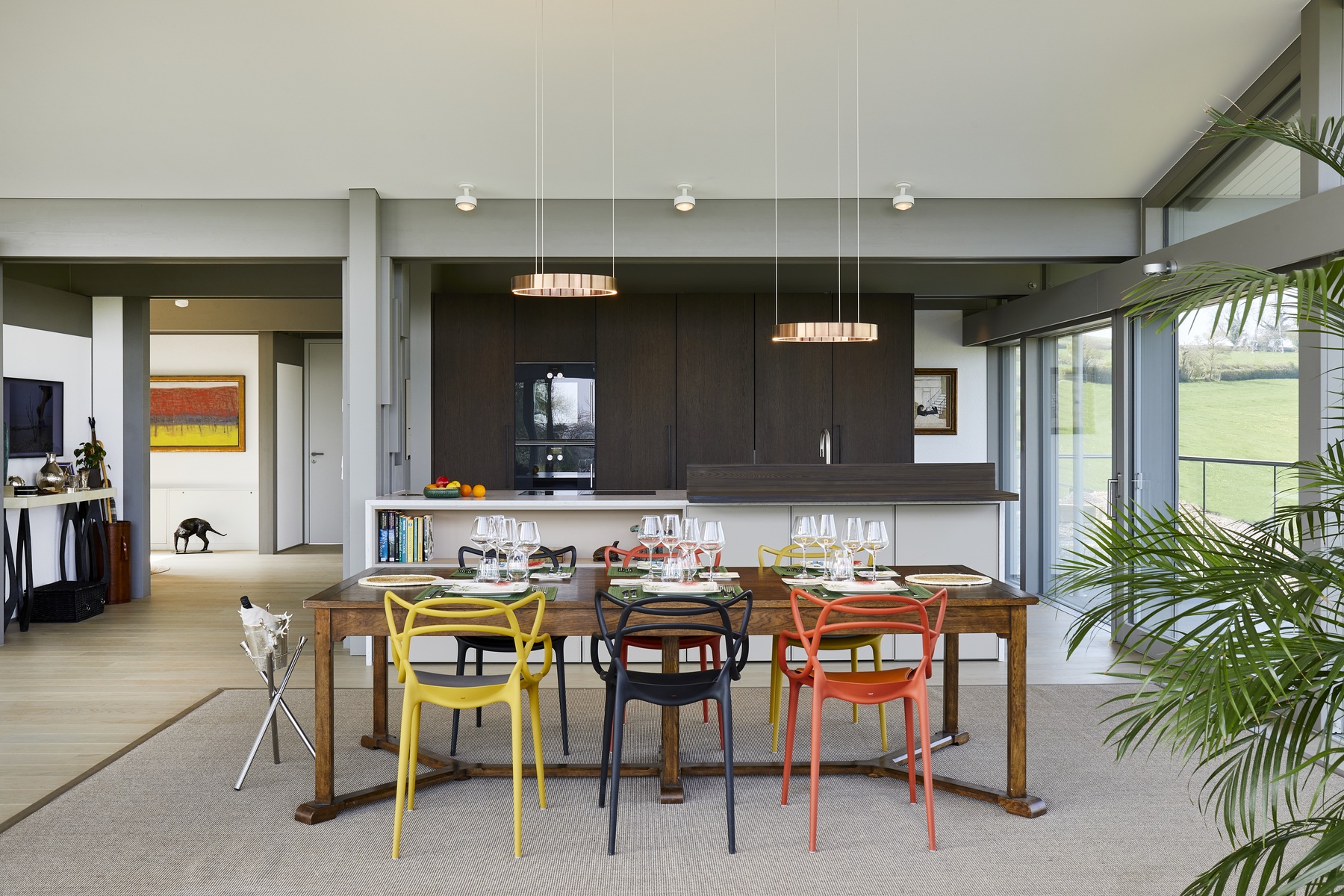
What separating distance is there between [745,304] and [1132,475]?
3.26m

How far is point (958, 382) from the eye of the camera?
910 centimetres

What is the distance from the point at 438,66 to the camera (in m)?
5.02

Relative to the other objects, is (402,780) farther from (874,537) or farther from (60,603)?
(60,603)

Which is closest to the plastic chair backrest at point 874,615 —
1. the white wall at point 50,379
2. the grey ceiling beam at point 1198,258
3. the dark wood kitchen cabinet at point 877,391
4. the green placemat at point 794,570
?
the green placemat at point 794,570

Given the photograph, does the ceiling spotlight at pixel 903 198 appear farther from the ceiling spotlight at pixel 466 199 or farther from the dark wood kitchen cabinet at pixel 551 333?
the dark wood kitchen cabinet at pixel 551 333

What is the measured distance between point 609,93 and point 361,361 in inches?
90.1

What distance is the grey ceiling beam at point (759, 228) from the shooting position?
20.8 feet

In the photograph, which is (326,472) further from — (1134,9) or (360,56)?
(1134,9)

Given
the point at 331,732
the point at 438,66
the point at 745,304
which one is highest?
the point at 438,66

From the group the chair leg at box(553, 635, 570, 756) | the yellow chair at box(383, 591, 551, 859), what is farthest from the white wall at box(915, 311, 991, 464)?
the yellow chair at box(383, 591, 551, 859)

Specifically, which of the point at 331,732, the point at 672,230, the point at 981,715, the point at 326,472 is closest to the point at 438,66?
the point at 672,230

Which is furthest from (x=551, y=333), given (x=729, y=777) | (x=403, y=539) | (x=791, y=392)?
(x=729, y=777)

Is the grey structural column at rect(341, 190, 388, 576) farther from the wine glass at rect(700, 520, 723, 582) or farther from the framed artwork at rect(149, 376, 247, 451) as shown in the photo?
the framed artwork at rect(149, 376, 247, 451)

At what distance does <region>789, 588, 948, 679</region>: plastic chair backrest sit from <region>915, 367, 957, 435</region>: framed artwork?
5.78 m
